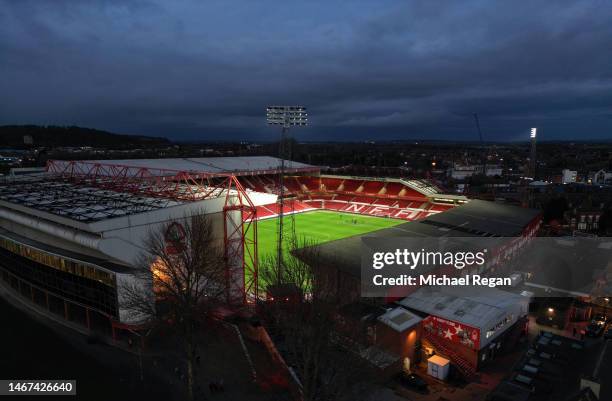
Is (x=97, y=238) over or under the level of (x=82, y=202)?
under

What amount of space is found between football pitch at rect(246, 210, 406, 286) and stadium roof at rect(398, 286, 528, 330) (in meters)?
16.7

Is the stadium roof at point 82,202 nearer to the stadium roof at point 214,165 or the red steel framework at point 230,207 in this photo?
the red steel framework at point 230,207

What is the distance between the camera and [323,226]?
1709 inches

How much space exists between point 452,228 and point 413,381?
1472cm

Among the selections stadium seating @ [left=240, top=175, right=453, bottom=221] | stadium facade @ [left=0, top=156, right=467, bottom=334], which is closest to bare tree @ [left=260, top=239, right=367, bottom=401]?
stadium facade @ [left=0, top=156, right=467, bottom=334]

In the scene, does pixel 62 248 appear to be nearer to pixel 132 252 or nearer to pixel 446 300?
pixel 132 252

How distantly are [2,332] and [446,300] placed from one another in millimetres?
20033

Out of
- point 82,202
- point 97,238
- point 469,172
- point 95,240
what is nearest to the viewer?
point 95,240

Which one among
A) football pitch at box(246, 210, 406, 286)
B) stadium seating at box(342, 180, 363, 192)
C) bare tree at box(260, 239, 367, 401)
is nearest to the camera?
bare tree at box(260, 239, 367, 401)

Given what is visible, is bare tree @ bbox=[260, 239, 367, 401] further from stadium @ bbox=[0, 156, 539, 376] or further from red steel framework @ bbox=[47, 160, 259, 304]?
red steel framework @ bbox=[47, 160, 259, 304]

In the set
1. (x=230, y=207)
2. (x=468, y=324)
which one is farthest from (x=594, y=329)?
(x=230, y=207)

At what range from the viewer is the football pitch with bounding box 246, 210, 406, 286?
3675 cm

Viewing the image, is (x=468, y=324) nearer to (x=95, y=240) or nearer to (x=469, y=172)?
(x=95, y=240)

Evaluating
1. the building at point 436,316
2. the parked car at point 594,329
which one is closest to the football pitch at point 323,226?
the building at point 436,316
